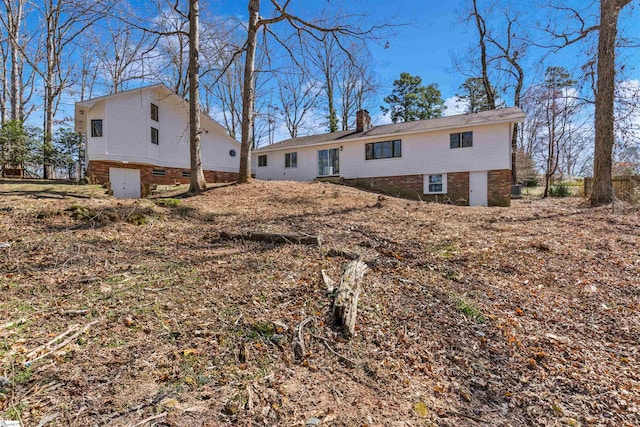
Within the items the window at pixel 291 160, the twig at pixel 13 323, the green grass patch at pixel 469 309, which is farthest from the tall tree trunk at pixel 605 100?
the window at pixel 291 160

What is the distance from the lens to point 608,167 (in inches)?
352

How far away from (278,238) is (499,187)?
12068 mm

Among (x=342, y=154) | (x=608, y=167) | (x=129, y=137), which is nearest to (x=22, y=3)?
(x=129, y=137)

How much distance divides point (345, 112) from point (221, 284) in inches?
1025

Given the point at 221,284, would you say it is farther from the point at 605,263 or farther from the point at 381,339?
the point at 605,263

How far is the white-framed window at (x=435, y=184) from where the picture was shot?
14758 mm

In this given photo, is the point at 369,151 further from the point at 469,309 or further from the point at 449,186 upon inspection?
the point at 469,309

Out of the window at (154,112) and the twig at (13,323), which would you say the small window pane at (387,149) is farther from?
the twig at (13,323)

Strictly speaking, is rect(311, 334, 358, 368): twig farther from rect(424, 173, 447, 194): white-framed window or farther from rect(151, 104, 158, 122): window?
rect(151, 104, 158, 122): window

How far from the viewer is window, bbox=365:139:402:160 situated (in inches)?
622

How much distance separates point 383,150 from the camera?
16.2m

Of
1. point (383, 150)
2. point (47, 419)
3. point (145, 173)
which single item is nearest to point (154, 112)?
point (145, 173)

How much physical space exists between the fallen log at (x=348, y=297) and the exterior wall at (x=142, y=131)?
11.8 m

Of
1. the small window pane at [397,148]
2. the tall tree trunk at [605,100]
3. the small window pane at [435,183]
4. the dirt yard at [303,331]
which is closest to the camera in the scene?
the dirt yard at [303,331]
